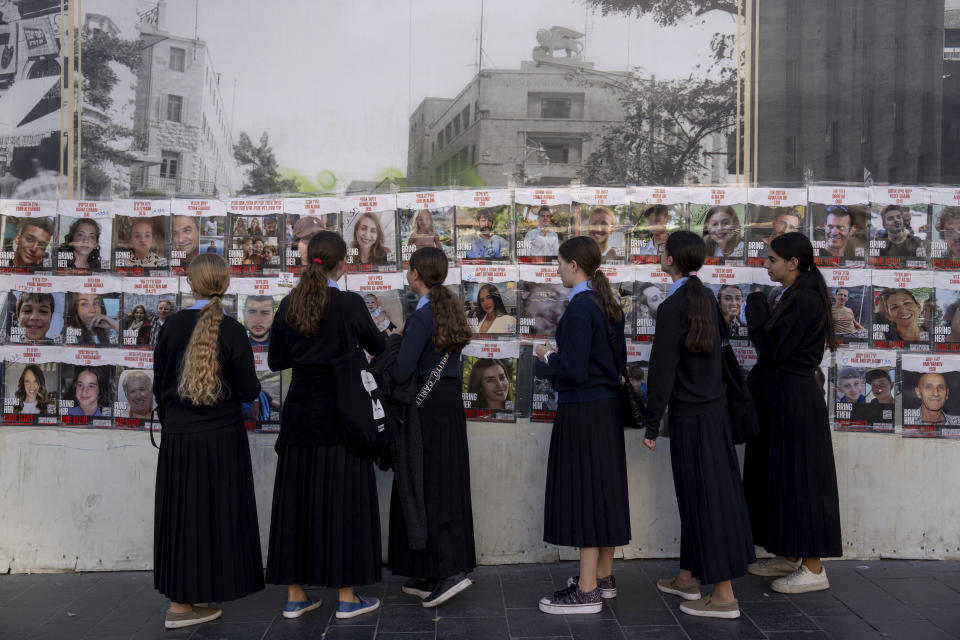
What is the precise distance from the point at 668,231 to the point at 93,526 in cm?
422

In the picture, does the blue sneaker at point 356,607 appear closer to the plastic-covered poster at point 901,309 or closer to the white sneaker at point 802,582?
the white sneaker at point 802,582

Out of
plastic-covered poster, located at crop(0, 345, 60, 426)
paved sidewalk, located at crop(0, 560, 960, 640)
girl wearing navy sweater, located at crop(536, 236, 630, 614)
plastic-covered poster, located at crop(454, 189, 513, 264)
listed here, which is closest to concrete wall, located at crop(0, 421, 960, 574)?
plastic-covered poster, located at crop(0, 345, 60, 426)

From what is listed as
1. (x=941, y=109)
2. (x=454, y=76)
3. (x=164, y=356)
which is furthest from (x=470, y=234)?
(x=941, y=109)

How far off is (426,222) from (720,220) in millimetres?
1944

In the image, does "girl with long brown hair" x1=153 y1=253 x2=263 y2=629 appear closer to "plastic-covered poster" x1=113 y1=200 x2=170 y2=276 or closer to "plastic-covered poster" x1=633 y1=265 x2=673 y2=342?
"plastic-covered poster" x1=113 y1=200 x2=170 y2=276

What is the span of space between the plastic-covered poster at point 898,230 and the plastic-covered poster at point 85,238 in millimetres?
5045

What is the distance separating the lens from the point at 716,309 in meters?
4.46

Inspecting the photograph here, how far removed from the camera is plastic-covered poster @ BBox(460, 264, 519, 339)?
17.7 feet

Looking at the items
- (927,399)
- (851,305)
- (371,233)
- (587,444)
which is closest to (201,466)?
(371,233)

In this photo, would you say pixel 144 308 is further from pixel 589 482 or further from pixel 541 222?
pixel 589 482

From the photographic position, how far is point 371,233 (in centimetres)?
544

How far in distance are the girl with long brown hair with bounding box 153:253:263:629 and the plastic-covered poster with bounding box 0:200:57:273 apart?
1754 millimetres

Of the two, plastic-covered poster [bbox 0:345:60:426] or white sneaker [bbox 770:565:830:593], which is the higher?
plastic-covered poster [bbox 0:345:60:426]

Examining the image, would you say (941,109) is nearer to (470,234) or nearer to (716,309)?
(716,309)
